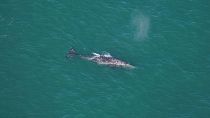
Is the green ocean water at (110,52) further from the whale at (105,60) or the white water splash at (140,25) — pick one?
the whale at (105,60)

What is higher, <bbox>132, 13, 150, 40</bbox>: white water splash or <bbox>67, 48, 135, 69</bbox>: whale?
<bbox>132, 13, 150, 40</bbox>: white water splash

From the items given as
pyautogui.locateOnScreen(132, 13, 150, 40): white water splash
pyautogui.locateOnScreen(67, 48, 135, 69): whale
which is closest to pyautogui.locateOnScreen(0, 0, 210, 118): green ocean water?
pyautogui.locateOnScreen(132, 13, 150, 40): white water splash

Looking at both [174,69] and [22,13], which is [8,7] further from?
[174,69]

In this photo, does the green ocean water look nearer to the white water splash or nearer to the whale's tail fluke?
the white water splash

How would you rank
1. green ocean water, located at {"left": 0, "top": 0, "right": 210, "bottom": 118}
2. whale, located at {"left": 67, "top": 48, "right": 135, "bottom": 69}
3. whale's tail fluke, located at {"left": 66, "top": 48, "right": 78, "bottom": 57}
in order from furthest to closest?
1. whale's tail fluke, located at {"left": 66, "top": 48, "right": 78, "bottom": 57}
2. whale, located at {"left": 67, "top": 48, "right": 135, "bottom": 69}
3. green ocean water, located at {"left": 0, "top": 0, "right": 210, "bottom": 118}

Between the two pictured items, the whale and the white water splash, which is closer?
the whale

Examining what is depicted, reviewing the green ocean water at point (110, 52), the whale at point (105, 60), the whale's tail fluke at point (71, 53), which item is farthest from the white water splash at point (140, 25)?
the whale's tail fluke at point (71, 53)

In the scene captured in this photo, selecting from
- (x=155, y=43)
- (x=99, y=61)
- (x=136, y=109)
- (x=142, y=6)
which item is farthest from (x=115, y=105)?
(x=142, y=6)
